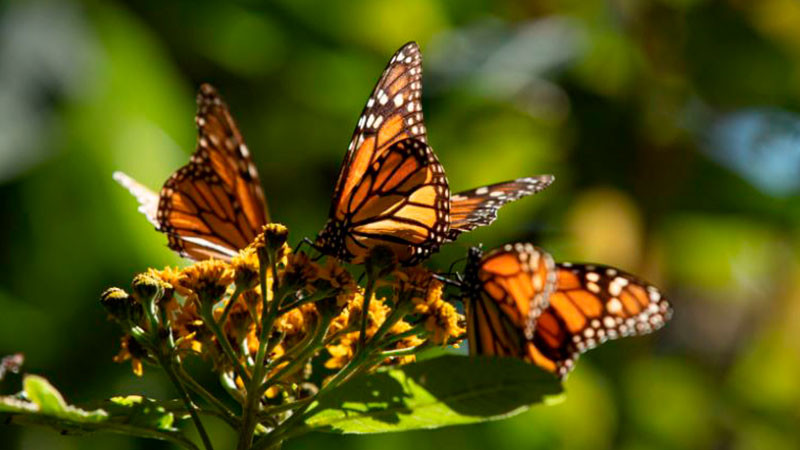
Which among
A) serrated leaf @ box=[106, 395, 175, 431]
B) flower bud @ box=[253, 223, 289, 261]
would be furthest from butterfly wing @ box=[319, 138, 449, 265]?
serrated leaf @ box=[106, 395, 175, 431]

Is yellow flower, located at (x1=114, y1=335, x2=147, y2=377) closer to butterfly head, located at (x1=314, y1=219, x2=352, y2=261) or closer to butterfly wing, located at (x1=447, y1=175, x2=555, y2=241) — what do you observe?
butterfly head, located at (x1=314, y1=219, x2=352, y2=261)

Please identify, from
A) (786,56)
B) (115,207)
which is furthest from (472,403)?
(786,56)

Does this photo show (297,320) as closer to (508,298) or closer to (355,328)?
(355,328)

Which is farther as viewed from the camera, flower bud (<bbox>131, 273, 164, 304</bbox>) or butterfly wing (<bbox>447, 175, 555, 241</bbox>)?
butterfly wing (<bbox>447, 175, 555, 241</bbox>)

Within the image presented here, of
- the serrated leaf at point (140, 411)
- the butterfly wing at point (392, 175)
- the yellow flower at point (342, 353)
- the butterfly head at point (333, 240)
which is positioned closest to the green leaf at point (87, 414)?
the serrated leaf at point (140, 411)

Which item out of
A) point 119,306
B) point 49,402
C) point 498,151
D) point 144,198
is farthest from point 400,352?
point 498,151
